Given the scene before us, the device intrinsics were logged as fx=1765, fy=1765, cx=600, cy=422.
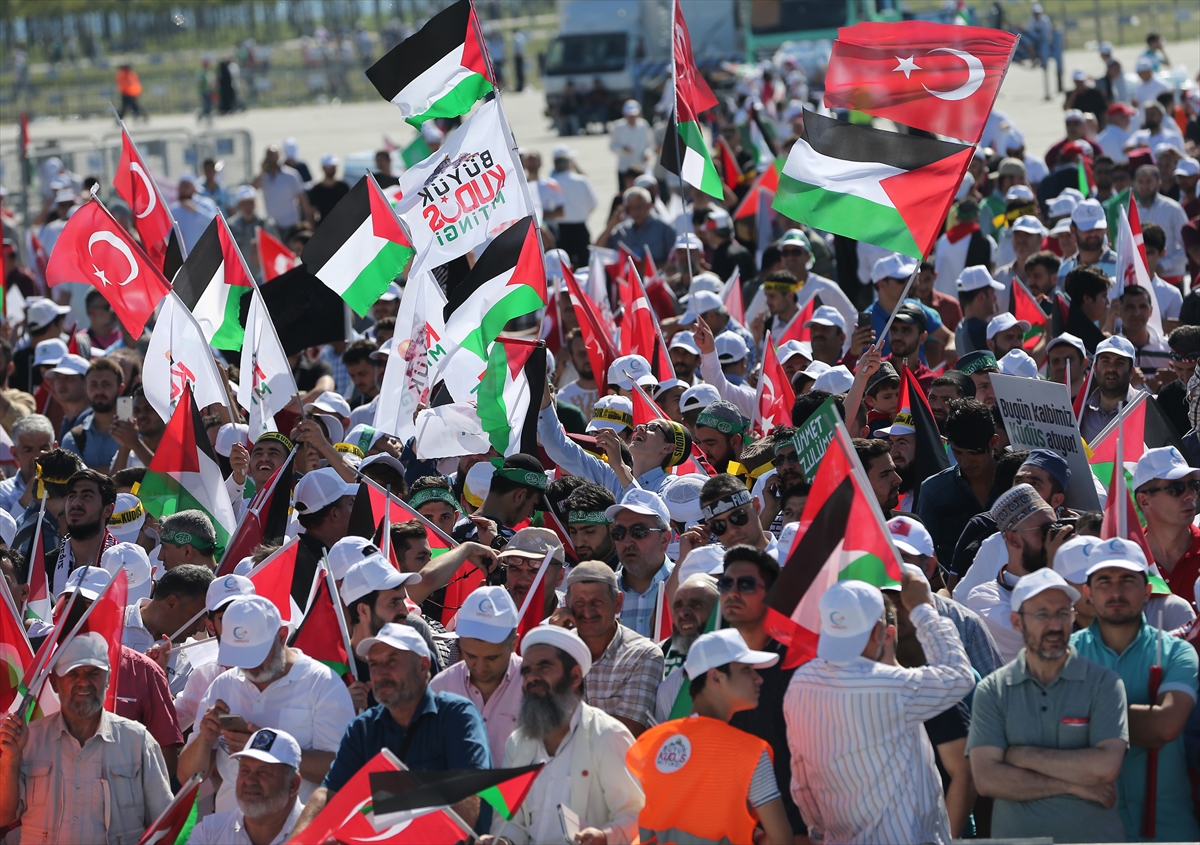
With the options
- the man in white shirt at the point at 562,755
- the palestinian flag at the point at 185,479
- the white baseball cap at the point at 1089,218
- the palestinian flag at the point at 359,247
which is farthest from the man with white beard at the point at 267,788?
the white baseball cap at the point at 1089,218

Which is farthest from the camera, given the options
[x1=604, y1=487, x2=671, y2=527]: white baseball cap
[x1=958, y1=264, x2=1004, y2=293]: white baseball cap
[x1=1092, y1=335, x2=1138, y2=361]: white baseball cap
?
[x1=958, y1=264, x2=1004, y2=293]: white baseball cap

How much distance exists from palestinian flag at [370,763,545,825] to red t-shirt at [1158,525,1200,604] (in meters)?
2.88

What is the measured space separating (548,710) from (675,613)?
731 mm

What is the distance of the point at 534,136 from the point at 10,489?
3277 cm

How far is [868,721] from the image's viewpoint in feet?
17.6

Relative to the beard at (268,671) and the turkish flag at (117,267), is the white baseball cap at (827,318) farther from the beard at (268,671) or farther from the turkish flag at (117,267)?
the beard at (268,671)

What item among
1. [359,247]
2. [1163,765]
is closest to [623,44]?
[359,247]

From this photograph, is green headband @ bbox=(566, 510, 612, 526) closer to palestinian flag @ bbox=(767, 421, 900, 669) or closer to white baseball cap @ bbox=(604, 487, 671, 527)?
white baseball cap @ bbox=(604, 487, 671, 527)

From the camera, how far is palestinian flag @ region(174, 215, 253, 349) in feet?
35.0

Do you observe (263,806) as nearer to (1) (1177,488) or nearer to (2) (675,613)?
(2) (675,613)

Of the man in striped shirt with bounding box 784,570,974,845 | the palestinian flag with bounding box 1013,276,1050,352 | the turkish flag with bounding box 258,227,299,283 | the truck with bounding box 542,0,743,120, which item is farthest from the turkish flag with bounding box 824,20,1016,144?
the truck with bounding box 542,0,743,120

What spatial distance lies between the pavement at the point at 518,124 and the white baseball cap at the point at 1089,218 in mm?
15863

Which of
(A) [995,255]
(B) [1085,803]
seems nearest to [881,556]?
(B) [1085,803]

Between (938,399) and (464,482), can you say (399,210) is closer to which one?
(464,482)
